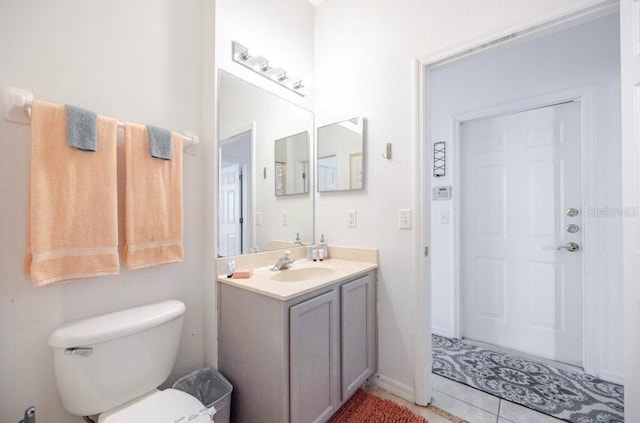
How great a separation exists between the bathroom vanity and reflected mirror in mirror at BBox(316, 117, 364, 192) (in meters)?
0.65

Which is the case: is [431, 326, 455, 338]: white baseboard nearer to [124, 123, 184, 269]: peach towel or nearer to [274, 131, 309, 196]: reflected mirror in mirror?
[274, 131, 309, 196]: reflected mirror in mirror

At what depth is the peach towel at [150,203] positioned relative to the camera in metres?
1.19

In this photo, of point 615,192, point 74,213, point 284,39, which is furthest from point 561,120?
point 74,213

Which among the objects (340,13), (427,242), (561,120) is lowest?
(427,242)

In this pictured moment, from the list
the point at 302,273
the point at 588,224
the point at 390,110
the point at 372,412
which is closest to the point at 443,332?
the point at 372,412

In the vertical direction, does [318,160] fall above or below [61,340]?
above

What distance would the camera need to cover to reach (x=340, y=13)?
1.97 m

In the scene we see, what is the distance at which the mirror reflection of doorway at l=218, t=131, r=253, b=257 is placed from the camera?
4.99 feet

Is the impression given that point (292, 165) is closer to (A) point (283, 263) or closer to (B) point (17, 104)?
(A) point (283, 263)

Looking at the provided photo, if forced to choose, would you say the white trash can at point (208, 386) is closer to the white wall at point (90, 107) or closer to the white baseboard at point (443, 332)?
the white wall at point (90, 107)

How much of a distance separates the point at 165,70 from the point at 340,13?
Answer: 1.32 m

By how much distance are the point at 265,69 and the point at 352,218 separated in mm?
1132

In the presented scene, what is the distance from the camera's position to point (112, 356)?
40.7 inches

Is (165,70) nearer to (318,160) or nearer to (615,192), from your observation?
(318,160)
